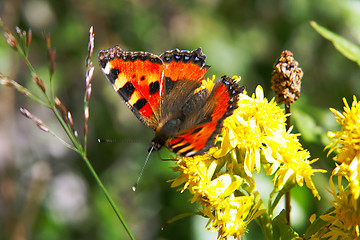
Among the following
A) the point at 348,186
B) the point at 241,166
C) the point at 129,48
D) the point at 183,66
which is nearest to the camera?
the point at 348,186

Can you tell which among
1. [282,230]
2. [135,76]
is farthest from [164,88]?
[282,230]

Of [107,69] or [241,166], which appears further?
[107,69]

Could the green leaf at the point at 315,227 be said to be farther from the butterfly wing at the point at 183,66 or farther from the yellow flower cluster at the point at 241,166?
the butterfly wing at the point at 183,66

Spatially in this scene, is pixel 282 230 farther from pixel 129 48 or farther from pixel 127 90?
pixel 129 48

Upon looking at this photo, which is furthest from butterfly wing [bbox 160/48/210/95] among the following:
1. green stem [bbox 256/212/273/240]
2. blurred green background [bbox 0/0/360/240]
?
blurred green background [bbox 0/0/360/240]

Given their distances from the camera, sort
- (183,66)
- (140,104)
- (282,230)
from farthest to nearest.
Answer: (140,104)
(183,66)
(282,230)

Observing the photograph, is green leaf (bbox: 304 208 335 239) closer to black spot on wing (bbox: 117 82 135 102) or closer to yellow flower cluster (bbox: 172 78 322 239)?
yellow flower cluster (bbox: 172 78 322 239)

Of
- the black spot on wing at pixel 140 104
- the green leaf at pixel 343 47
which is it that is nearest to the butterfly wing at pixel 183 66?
the black spot on wing at pixel 140 104
